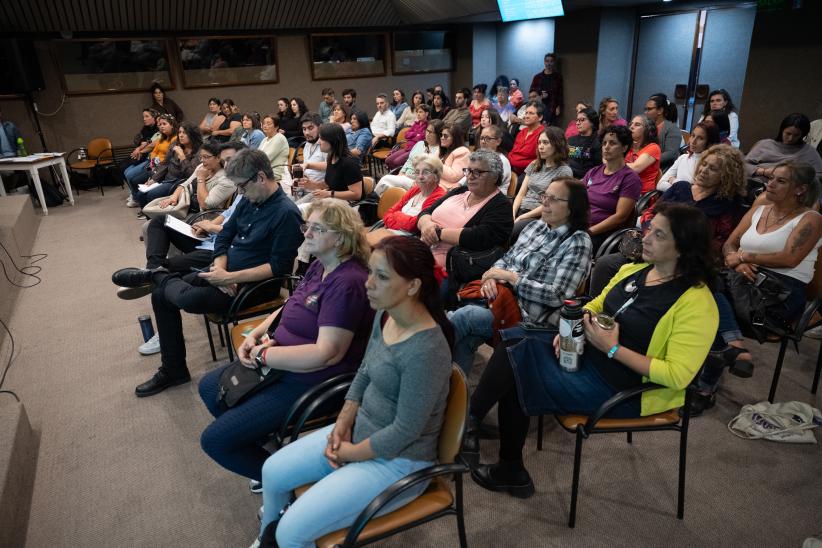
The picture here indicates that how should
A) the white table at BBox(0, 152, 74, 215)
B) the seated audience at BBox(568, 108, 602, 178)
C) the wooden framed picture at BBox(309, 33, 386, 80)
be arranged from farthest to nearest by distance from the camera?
the wooden framed picture at BBox(309, 33, 386, 80) < the white table at BBox(0, 152, 74, 215) < the seated audience at BBox(568, 108, 602, 178)

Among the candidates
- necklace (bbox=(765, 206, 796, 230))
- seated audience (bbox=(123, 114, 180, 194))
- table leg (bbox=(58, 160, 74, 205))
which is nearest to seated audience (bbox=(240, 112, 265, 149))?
seated audience (bbox=(123, 114, 180, 194))

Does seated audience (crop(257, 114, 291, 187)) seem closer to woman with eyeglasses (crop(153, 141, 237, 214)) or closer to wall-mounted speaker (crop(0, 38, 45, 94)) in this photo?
woman with eyeglasses (crop(153, 141, 237, 214))

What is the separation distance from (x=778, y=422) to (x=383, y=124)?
7.45m

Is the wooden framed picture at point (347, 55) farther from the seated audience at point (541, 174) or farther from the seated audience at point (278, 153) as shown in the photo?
the seated audience at point (541, 174)

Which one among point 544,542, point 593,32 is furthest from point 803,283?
point 593,32

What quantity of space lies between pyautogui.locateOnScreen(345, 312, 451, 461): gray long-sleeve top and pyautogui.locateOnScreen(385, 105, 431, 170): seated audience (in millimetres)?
5412

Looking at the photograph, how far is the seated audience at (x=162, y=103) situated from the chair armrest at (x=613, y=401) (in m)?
9.70

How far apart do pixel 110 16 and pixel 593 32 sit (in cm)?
806

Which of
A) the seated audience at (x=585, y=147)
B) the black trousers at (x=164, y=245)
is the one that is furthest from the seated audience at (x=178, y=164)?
the seated audience at (x=585, y=147)

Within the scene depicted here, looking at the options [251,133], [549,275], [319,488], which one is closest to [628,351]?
[549,275]

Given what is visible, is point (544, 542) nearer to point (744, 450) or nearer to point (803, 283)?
point (744, 450)

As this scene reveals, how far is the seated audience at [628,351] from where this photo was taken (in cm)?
187

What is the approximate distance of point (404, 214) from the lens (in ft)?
12.1

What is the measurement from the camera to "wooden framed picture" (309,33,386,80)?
11.2 meters
